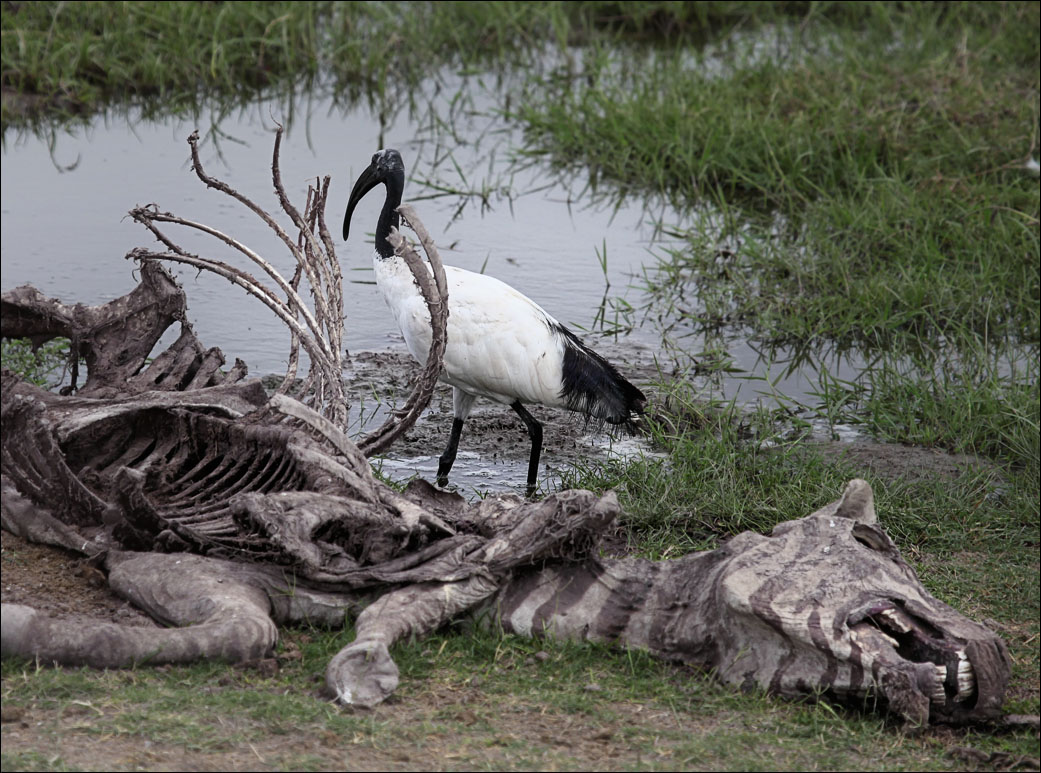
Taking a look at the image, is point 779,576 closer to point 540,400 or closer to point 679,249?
point 540,400

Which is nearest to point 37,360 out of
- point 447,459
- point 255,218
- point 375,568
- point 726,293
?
point 447,459

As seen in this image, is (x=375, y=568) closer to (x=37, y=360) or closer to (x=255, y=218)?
(x=37, y=360)

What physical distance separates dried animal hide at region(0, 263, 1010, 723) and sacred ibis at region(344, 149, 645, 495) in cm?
140

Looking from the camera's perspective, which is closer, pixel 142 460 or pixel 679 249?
pixel 142 460

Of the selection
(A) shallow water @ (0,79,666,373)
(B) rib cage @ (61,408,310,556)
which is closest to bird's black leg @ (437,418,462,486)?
(A) shallow water @ (0,79,666,373)

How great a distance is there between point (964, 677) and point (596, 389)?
242cm

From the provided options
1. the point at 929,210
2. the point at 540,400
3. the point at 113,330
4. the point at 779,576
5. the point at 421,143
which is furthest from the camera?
the point at 421,143

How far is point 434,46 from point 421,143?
1558 millimetres

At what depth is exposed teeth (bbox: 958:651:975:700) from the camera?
3.24 meters

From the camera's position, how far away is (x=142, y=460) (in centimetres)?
399

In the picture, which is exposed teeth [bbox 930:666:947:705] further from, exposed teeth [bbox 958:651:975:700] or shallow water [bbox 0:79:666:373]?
shallow water [bbox 0:79:666:373]

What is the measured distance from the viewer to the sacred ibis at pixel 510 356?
5414 mm

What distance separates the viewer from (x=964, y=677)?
325cm

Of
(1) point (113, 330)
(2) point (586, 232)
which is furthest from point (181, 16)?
(1) point (113, 330)
